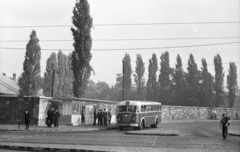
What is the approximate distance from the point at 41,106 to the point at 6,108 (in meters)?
4.10

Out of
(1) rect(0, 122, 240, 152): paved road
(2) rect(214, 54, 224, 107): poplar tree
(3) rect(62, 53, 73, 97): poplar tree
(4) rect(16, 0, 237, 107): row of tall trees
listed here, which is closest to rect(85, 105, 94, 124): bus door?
(1) rect(0, 122, 240, 152): paved road

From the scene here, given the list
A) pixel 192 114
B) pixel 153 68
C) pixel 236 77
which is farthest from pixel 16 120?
pixel 236 77

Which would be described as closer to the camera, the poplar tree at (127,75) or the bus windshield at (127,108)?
the bus windshield at (127,108)

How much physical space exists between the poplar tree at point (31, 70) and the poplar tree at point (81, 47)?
16.0 metres

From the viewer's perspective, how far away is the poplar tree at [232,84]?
7344 centimetres

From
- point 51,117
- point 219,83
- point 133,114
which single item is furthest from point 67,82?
point 133,114

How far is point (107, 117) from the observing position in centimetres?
3509

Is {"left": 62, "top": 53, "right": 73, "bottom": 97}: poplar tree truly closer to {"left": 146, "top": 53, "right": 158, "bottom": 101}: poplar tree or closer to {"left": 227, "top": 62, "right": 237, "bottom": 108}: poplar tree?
{"left": 146, "top": 53, "right": 158, "bottom": 101}: poplar tree

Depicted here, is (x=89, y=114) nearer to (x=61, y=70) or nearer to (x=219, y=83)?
(x=61, y=70)

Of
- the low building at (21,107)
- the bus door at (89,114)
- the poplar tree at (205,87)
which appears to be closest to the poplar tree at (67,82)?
the poplar tree at (205,87)

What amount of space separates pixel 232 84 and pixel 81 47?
47698mm

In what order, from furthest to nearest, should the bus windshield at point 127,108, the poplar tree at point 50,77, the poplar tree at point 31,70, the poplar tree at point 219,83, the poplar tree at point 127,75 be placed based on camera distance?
1. the poplar tree at point 127,75
2. the poplar tree at point 219,83
3. the poplar tree at point 50,77
4. the poplar tree at point 31,70
5. the bus windshield at point 127,108

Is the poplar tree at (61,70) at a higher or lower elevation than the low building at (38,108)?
higher

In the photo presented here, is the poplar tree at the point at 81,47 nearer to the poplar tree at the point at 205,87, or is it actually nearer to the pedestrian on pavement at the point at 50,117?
the pedestrian on pavement at the point at 50,117
